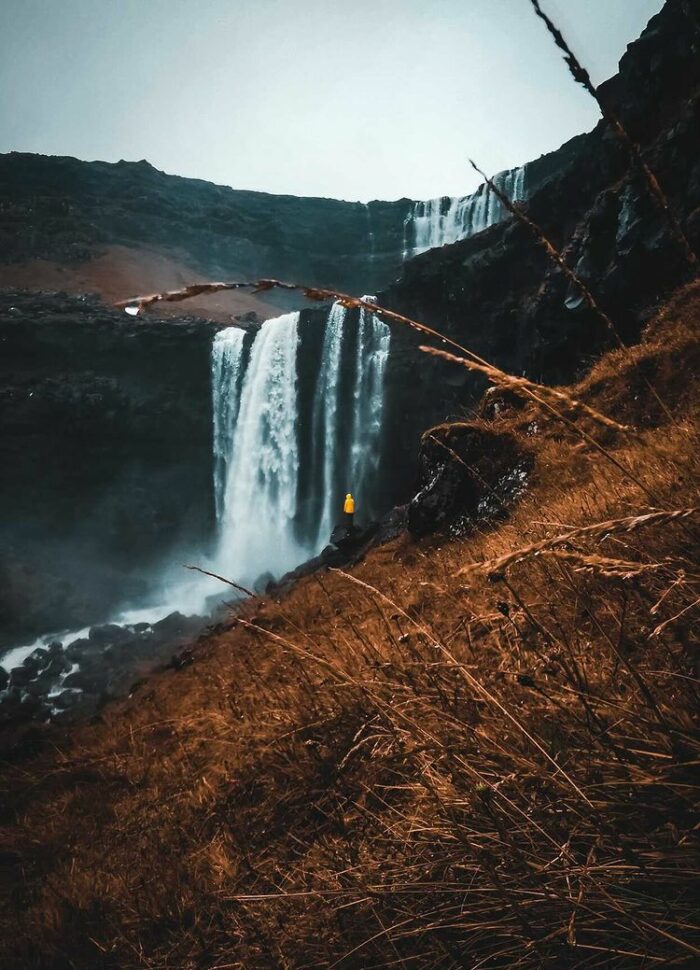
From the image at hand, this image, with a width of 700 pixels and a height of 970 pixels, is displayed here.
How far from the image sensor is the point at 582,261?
13945mm

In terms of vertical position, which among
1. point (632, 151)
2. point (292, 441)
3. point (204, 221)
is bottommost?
point (632, 151)

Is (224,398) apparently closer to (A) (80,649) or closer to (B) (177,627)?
(B) (177,627)

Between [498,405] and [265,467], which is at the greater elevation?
[498,405]

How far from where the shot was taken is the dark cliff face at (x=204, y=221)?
2495 inches

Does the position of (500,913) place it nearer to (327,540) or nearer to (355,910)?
(355,910)

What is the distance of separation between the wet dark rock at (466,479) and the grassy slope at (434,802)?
3.12 meters

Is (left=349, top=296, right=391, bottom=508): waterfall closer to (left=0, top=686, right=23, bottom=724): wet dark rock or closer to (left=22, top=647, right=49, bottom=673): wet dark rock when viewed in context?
(left=22, top=647, right=49, bottom=673): wet dark rock

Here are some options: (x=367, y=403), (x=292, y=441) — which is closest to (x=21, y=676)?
(x=292, y=441)

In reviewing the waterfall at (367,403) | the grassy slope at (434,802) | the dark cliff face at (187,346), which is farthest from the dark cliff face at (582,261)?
the waterfall at (367,403)

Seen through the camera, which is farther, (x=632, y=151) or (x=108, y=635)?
(x=108, y=635)

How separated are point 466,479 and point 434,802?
21.5 ft

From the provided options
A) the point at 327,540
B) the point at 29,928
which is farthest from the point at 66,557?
the point at 29,928

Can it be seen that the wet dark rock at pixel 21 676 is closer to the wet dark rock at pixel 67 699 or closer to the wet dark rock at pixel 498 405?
the wet dark rock at pixel 67 699

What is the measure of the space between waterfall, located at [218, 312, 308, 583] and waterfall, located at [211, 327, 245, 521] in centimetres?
68
